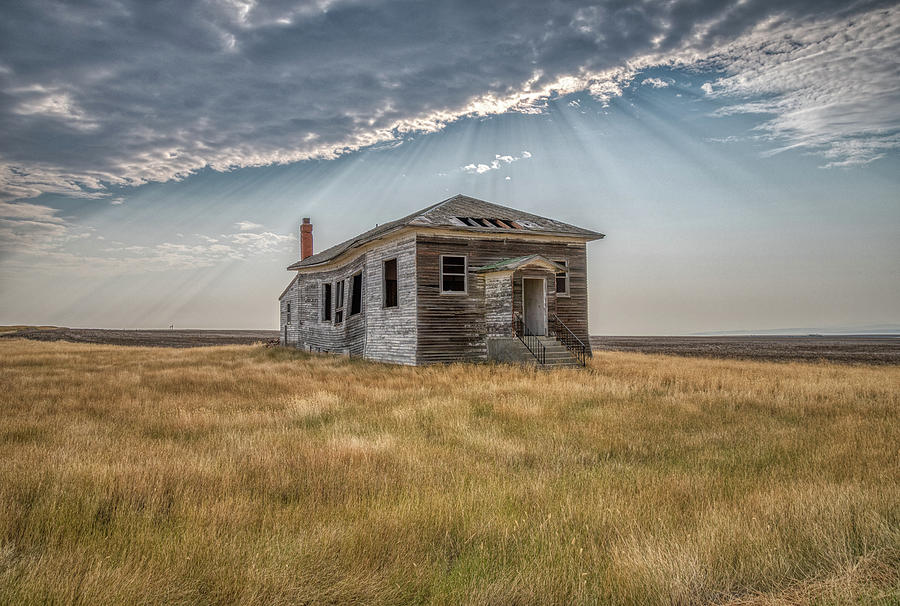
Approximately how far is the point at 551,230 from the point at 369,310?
8.80 metres

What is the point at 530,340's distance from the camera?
65.0ft

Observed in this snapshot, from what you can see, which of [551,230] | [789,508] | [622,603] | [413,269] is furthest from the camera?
[551,230]

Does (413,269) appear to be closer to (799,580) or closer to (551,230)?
(551,230)

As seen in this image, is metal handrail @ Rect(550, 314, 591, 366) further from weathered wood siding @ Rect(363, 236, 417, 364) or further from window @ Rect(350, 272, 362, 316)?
window @ Rect(350, 272, 362, 316)

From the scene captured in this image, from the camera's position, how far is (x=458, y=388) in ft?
41.5

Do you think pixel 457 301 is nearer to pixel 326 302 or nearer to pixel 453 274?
pixel 453 274

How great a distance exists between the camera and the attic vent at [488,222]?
20.5 meters

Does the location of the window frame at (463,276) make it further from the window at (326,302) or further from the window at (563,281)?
the window at (326,302)

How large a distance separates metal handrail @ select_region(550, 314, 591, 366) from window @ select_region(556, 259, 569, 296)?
1.32 meters

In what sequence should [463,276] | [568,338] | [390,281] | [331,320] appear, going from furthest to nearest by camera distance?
[331,320] → [390,281] → [568,338] → [463,276]

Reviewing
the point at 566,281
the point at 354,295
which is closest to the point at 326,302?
the point at 354,295

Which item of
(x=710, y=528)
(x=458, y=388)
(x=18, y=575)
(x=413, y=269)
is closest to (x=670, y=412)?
(x=458, y=388)

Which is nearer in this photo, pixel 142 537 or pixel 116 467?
pixel 142 537

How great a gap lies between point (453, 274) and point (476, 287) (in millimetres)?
1072
